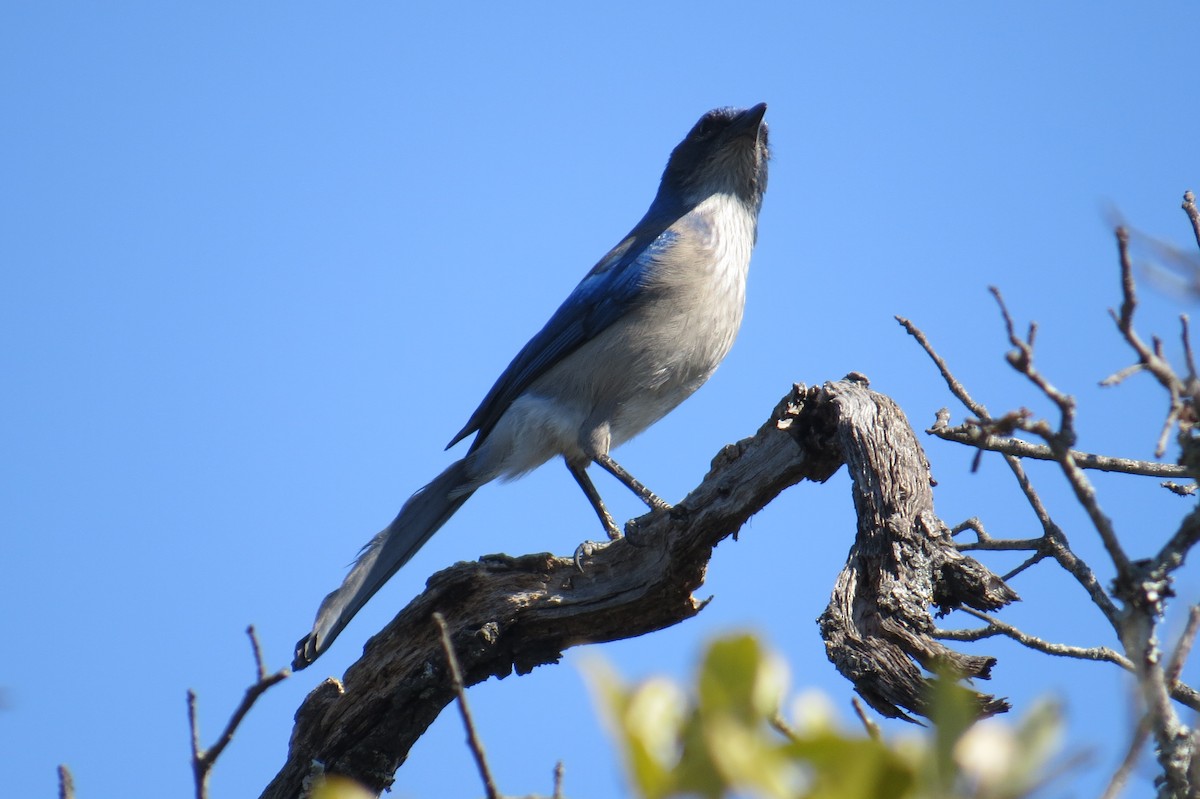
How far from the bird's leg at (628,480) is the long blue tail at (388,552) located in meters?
0.66

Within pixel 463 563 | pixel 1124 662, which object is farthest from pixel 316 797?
Result: pixel 463 563

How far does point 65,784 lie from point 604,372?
4142 mm

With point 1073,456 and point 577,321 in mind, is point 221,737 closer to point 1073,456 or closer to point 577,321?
point 1073,456

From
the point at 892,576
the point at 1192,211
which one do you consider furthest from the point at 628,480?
the point at 1192,211

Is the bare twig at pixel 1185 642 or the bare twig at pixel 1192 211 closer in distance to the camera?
the bare twig at pixel 1185 642

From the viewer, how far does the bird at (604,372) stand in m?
5.66

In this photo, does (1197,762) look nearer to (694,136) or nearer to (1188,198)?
(1188,198)

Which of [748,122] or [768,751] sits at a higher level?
[748,122]

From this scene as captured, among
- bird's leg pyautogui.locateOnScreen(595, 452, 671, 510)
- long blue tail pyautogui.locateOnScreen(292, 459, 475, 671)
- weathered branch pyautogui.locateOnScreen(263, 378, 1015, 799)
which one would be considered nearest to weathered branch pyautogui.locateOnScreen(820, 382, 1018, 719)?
weathered branch pyautogui.locateOnScreen(263, 378, 1015, 799)

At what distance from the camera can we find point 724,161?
700 centimetres

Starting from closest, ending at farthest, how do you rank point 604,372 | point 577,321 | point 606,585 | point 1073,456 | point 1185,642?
point 1185,642 → point 1073,456 → point 606,585 → point 604,372 → point 577,321

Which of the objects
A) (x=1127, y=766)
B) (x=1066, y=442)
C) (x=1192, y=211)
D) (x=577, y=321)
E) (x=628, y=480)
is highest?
(x=577, y=321)

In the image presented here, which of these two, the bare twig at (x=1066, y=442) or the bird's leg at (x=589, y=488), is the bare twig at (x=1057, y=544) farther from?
the bird's leg at (x=589, y=488)

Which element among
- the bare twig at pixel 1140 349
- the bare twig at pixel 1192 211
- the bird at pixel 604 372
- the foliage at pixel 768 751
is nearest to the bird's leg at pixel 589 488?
the bird at pixel 604 372
